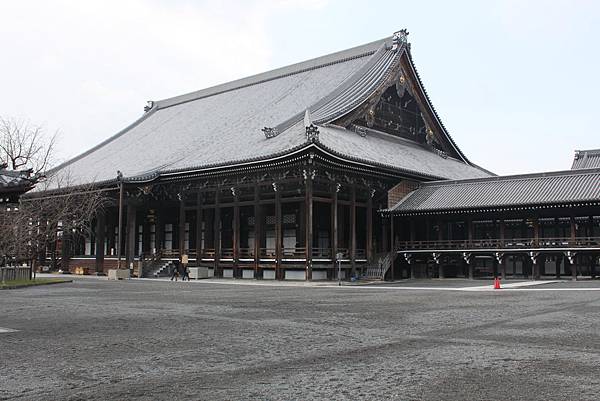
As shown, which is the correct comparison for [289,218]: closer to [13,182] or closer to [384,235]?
[384,235]

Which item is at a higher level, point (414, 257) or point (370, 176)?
point (370, 176)

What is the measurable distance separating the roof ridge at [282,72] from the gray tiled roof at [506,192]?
13.1m

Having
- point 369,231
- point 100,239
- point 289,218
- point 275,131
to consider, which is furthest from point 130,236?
point 369,231

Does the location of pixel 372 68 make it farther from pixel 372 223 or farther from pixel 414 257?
pixel 414 257

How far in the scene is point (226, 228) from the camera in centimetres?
4166

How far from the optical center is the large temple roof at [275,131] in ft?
124

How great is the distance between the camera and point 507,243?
35.3 meters

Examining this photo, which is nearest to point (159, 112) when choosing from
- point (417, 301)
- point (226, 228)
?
point (226, 228)

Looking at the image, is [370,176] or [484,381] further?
[370,176]

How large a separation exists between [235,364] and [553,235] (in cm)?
3350

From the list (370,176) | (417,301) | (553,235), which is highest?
(370,176)

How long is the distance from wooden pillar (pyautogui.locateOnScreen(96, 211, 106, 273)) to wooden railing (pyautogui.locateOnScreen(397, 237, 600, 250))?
21124 millimetres

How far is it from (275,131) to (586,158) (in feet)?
115

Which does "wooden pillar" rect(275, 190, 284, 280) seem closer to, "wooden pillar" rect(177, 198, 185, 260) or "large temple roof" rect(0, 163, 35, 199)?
"wooden pillar" rect(177, 198, 185, 260)
